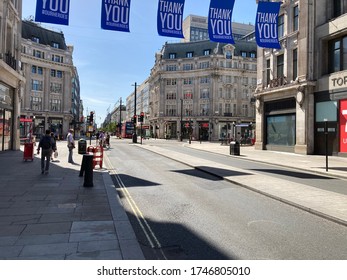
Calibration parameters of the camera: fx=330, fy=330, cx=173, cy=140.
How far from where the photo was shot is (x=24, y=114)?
68500 millimetres

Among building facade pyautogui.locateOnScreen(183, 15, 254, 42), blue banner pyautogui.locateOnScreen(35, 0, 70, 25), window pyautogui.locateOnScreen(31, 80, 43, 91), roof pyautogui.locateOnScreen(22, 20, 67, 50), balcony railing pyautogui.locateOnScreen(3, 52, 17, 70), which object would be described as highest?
building facade pyautogui.locateOnScreen(183, 15, 254, 42)

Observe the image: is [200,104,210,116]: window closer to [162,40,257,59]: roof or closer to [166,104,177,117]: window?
[166,104,177,117]: window

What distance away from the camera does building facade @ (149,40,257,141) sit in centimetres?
7944

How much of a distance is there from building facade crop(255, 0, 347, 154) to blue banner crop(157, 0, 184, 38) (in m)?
13.9

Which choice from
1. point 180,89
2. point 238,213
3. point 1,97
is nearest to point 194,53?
point 180,89

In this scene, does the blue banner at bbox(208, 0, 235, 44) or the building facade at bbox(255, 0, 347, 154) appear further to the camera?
the building facade at bbox(255, 0, 347, 154)

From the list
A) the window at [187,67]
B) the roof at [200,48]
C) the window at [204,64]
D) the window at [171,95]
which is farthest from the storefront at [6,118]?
the roof at [200,48]

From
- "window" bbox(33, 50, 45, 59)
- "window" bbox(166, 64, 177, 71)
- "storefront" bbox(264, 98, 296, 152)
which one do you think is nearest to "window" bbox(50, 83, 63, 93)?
"window" bbox(33, 50, 45, 59)

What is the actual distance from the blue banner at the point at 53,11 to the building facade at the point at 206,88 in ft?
209

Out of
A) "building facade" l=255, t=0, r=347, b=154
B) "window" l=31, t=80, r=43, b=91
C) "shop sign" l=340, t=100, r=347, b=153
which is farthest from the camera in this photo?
"window" l=31, t=80, r=43, b=91

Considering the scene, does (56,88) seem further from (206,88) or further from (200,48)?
(200,48)

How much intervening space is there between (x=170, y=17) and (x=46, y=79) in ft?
214

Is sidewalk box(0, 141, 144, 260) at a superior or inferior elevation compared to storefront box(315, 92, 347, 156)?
inferior

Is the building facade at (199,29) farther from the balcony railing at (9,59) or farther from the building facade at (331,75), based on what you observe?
the balcony railing at (9,59)
